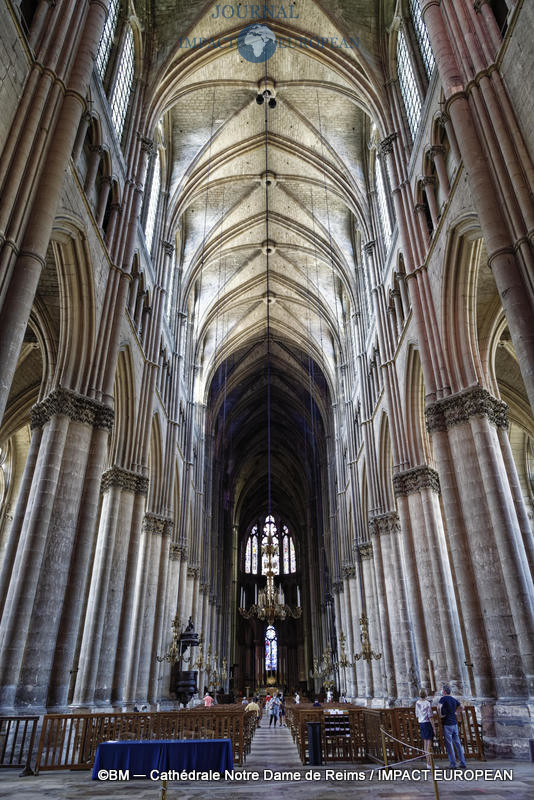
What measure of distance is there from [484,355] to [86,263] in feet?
34.6

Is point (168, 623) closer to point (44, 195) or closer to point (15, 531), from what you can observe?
point (15, 531)

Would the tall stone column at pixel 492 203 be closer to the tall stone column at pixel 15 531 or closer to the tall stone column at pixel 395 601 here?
the tall stone column at pixel 15 531

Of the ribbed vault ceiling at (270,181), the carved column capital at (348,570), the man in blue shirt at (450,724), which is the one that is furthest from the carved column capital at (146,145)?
the carved column capital at (348,570)

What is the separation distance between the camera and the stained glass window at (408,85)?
18141 mm

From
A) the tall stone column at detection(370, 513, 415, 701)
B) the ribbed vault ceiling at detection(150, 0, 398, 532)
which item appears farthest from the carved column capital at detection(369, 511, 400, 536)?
the ribbed vault ceiling at detection(150, 0, 398, 532)

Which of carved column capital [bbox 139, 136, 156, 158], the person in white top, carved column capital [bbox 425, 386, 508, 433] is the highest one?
carved column capital [bbox 139, 136, 156, 158]

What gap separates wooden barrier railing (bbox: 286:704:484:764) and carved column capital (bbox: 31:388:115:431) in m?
7.88

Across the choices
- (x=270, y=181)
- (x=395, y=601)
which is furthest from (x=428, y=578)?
(x=270, y=181)

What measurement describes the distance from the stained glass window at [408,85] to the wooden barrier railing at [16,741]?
18308mm

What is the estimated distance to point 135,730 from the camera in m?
9.36

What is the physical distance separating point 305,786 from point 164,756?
1977mm

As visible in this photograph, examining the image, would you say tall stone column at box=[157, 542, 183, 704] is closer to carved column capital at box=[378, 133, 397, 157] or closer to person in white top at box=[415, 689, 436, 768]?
person in white top at box=[415, 689, 436, 768]

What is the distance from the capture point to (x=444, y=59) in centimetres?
1334

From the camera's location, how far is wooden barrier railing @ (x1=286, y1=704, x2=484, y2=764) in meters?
9.39
